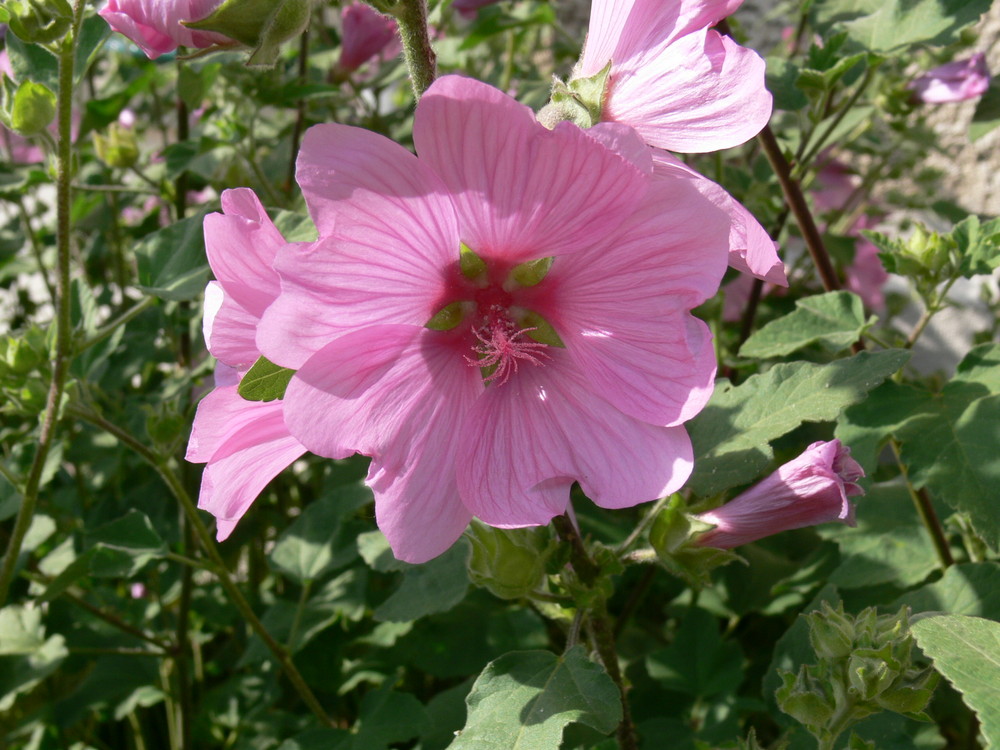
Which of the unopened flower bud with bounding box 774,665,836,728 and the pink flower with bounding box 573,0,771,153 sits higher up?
the pink flower with bounding box 573,0,771,153

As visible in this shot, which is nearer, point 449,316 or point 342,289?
point 342,289

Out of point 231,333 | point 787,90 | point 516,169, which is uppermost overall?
point 516,169

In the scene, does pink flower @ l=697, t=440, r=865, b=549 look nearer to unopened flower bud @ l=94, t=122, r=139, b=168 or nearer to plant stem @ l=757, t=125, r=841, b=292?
plant stem @ l=757, t=125, r=841, b=292

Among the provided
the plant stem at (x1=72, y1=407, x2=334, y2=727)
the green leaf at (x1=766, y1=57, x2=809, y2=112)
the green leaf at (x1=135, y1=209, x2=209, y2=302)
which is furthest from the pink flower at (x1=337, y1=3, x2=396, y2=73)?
the plant stem at (x1=72, y1=407, x2=334, y2=727)

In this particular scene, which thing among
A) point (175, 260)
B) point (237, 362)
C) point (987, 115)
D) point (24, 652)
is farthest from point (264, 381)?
point (987, 115)

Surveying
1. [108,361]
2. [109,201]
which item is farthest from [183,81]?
[109,201]

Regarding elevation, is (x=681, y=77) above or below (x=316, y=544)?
above

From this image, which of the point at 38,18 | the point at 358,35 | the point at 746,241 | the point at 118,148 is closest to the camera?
the point at 746,241

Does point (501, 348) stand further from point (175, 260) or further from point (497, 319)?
point (175, 260)
